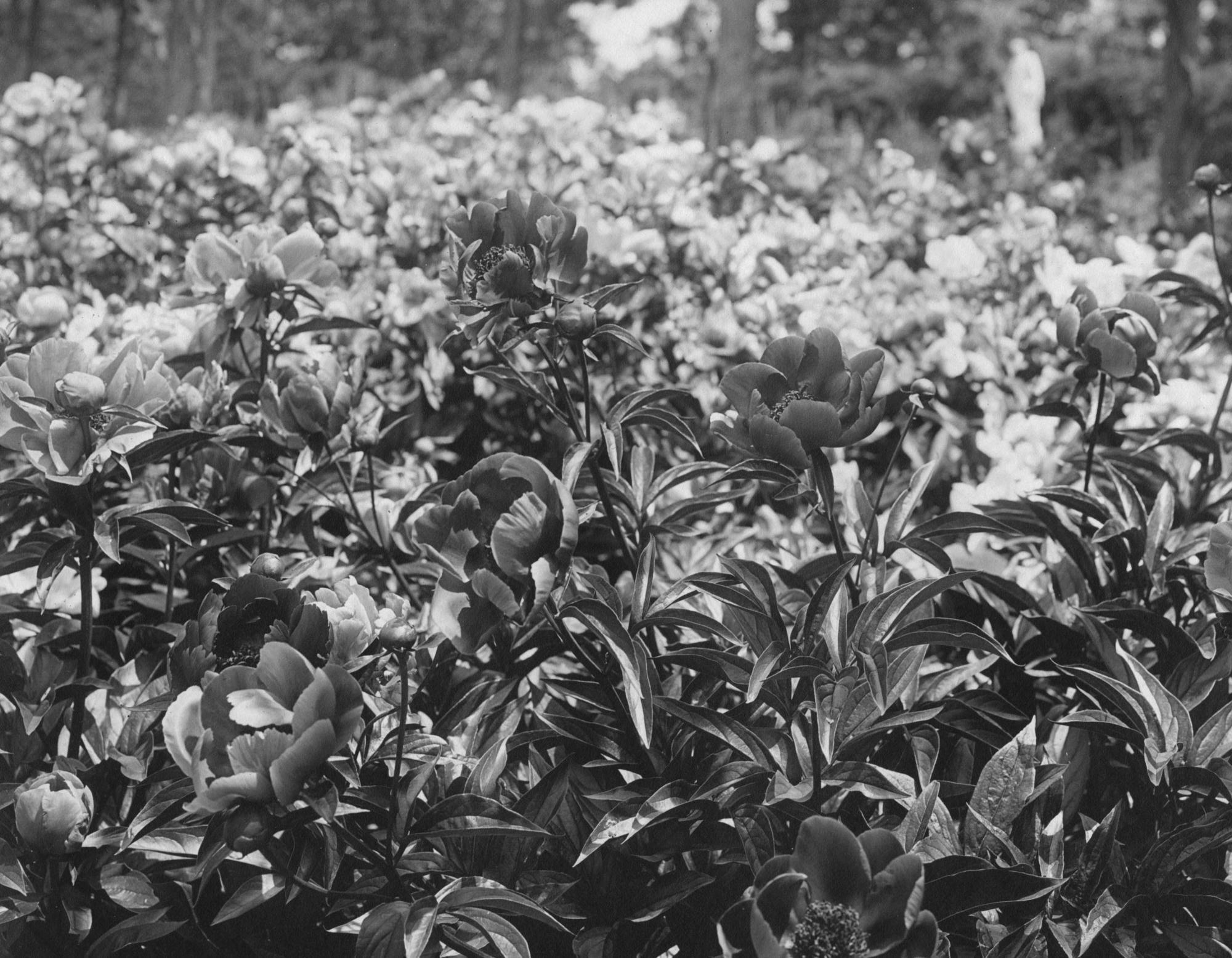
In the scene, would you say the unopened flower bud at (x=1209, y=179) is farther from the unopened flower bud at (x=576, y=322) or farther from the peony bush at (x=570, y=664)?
the unopened flower bud at (x=576, y=322)

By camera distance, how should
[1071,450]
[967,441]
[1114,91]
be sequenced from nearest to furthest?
[1071,450] < [967,441] < [1114,91]

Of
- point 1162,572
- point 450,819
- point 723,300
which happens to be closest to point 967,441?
point 723,300

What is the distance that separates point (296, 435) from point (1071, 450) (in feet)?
5.27

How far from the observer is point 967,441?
8.60 feet

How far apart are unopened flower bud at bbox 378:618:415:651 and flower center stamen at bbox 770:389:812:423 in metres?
0.49

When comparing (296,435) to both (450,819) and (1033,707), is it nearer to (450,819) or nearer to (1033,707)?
(450,819)

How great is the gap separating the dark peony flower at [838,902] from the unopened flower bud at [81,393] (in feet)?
2.86

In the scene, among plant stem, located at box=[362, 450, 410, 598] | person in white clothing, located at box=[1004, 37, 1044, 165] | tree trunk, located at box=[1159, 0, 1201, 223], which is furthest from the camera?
tree trunk, located at box=[1159, 0, 1201, 223]

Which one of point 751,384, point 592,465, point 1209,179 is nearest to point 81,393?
point 592,465

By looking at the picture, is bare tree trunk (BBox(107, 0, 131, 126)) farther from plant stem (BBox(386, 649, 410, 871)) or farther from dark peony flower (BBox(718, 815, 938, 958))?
dark peony flower (BBox(718, 815, 938, 958))

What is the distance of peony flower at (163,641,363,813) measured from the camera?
93cm

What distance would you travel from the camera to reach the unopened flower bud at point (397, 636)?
1.01m

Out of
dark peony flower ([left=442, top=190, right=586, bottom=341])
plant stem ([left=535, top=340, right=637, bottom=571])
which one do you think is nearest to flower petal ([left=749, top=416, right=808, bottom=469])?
plant stem ([left=535, top=340, right=637, bottom=571])

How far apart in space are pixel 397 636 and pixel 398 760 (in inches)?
5.4
